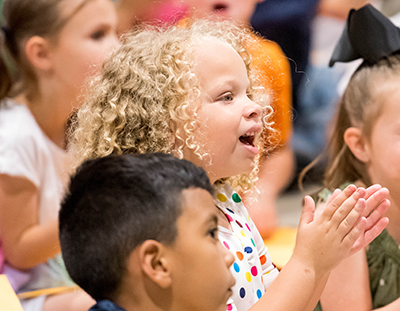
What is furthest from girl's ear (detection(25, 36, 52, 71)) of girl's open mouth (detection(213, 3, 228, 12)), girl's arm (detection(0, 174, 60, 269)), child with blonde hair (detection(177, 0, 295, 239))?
girl's open mouth (detection(213, 3, 228, 12))

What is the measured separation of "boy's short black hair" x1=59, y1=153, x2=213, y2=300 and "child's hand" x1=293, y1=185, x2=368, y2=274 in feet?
0.60

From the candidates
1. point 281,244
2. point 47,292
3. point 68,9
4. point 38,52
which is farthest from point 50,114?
point 281,244

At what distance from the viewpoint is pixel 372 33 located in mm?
1235

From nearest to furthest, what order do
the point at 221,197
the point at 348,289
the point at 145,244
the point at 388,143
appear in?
1. the point at 145,244
2. the point at 221,197
3. the point at 348,289
4. the point at 388,143

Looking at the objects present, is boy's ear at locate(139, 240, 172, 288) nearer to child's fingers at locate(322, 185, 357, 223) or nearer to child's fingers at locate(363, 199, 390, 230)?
child's fingers at locate(322, 185, 357, 223)

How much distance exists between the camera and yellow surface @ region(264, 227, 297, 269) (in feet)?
4.21

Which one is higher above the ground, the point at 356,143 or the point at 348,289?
the point at 356,143

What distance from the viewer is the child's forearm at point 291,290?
1.90 ft

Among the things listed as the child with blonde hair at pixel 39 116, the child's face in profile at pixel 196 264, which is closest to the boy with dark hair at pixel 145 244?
the child's face in profile at pixel 196 264

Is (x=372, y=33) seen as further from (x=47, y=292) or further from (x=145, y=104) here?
A: (x=47, y=292)

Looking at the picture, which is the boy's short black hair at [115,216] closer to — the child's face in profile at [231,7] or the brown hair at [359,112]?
the brown hair at [359,112]

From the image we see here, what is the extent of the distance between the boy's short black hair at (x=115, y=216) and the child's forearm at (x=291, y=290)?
0.17 meters

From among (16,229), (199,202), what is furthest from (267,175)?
(199,202)

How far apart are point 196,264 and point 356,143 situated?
87cm
